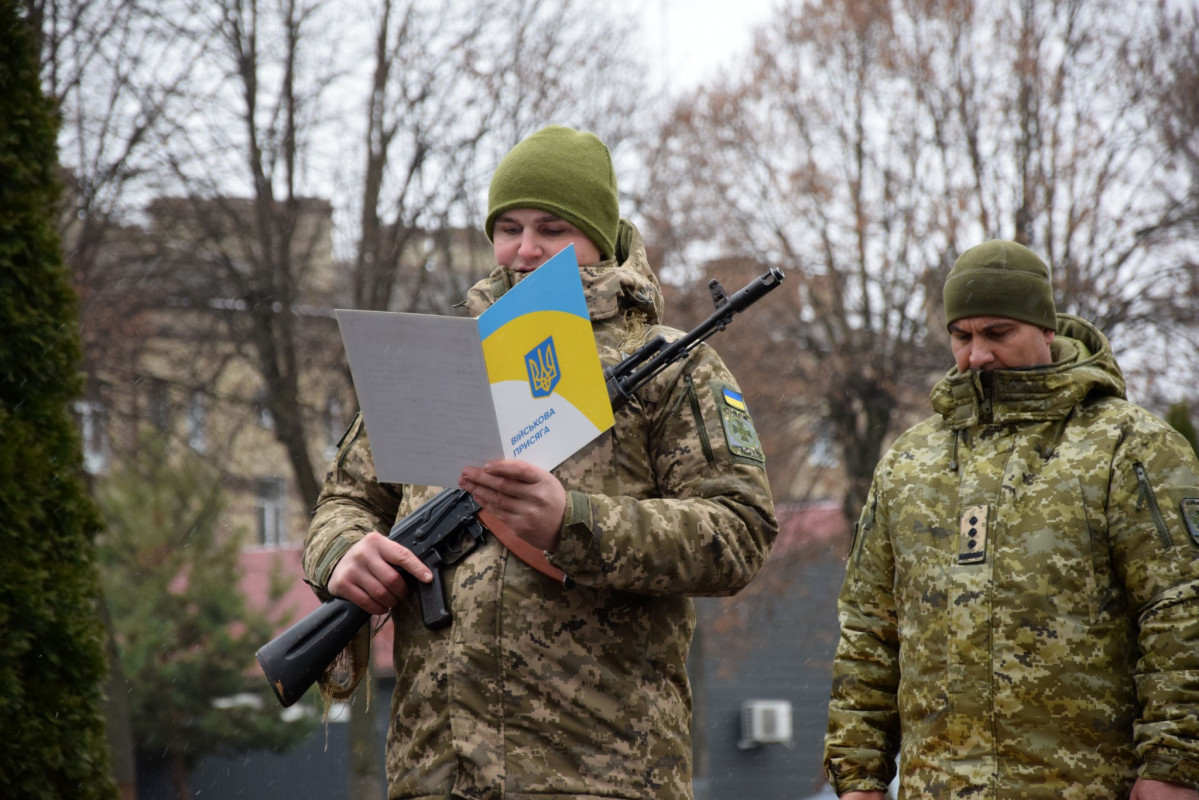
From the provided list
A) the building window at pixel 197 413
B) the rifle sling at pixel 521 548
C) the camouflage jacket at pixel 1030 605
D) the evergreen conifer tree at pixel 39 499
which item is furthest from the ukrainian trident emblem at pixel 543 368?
the building window at pixel 197 413

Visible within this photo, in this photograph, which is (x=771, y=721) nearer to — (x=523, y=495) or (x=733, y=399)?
(x=733, y=399)

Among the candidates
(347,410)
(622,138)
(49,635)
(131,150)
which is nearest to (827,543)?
(622,138)

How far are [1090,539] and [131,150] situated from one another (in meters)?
10.5

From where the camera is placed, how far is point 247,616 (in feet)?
75.9

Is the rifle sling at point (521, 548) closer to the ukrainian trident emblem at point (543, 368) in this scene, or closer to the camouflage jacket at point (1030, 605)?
the ukrainian trident emblem at point (543, 368)

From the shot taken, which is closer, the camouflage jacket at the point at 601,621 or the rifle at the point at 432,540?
the camouflage jacket at the point at 601,621

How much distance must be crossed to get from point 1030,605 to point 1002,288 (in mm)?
871

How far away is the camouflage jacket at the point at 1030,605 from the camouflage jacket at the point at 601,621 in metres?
0.64

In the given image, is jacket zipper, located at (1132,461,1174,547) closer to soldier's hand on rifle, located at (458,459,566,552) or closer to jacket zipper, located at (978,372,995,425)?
jacket zipper, located at (978,372,995,425)

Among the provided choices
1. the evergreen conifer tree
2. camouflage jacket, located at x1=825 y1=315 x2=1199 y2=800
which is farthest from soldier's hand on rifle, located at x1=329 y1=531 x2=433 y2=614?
the evergreen conifer tree

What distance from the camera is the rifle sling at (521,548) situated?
287cm

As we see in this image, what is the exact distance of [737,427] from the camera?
121 inches

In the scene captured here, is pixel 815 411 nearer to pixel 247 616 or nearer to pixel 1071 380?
pixel 247 616

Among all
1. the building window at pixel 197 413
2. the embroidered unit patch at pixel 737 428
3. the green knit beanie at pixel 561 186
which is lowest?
the embroidered unit patch at pixel 737 428
